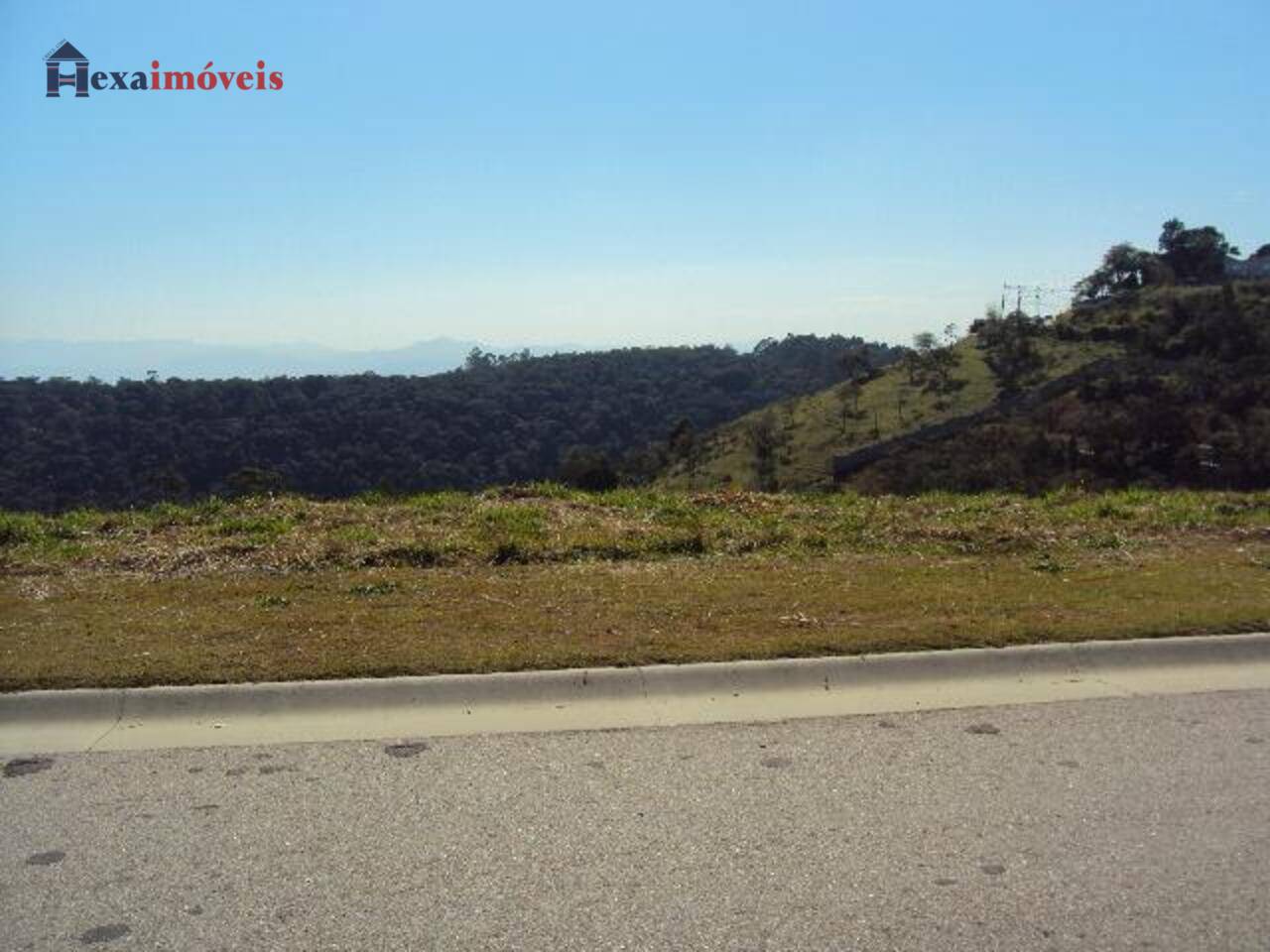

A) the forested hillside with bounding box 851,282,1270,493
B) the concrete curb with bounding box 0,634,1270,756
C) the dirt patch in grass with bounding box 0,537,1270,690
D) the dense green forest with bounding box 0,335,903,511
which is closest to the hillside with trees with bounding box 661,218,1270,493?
the forested hillside with bounding box 851,282,1270,493

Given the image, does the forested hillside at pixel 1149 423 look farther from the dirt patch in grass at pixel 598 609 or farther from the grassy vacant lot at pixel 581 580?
the dirt patch in grass at pixel 598 609

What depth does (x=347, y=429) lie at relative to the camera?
160 ft

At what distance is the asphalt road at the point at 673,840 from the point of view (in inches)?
140

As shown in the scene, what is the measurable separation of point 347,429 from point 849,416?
38921mm

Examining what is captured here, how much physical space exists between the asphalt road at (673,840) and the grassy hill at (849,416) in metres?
53.9

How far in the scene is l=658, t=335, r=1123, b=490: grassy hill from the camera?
6631 centimetres

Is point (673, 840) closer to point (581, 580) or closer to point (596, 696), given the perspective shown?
point (596, 696)

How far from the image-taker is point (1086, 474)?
4628 centimetres

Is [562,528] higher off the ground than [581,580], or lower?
higher

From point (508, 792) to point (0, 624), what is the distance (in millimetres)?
4215

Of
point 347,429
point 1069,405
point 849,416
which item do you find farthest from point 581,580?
point 849,416

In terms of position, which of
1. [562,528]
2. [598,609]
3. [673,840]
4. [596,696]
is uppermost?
[562,528]

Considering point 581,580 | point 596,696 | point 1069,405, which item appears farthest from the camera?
point 1069,405

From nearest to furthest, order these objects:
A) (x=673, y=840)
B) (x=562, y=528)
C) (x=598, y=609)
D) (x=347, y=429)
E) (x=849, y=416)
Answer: (x=673, y=840) < (x=598, y=609) < (x=562, y=528) < (x=347, y=429) < (x=849, y=416)
